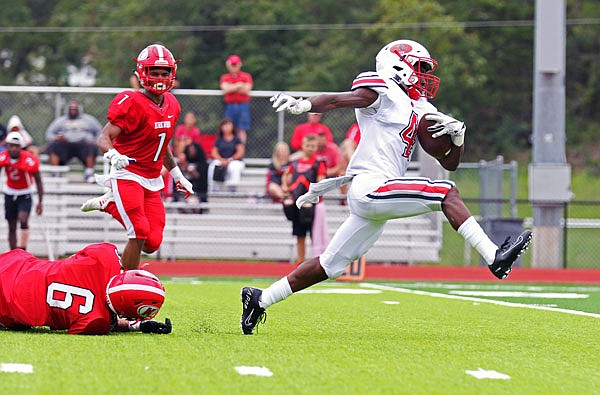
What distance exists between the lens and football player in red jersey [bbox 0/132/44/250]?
14000 mm

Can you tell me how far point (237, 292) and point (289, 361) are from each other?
5621 mm

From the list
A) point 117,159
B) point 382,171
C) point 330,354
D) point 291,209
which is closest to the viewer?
point 330,354

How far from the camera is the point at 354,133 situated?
599 inches

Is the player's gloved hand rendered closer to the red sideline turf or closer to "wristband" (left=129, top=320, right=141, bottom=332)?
"wristband" (left=129, top=320, right=141, bottom=332)

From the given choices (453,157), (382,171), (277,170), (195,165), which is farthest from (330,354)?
(277,170)

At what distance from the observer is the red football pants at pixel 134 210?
7750 millimetres

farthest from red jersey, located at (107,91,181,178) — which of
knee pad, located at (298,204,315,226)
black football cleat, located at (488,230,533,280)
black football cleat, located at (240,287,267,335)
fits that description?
knee pad, located at (298,204,315,226)

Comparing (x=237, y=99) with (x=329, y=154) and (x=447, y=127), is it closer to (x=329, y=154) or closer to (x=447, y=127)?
(x=329, y=154)

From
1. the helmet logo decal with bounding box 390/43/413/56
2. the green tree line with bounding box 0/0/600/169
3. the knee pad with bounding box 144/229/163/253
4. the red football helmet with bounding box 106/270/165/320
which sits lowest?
the red football helmet with bounding box 106/270/165/320

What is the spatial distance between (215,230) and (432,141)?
9520 mm

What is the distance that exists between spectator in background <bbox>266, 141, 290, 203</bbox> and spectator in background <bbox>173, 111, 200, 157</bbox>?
1.15 m

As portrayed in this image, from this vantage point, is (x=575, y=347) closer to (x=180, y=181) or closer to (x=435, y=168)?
(x=180, y=181)

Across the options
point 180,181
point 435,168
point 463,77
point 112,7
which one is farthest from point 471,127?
point 180,181

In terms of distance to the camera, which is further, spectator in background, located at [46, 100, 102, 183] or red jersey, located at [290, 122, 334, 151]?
spectator in background, located at [46, 100, 102, 183]
